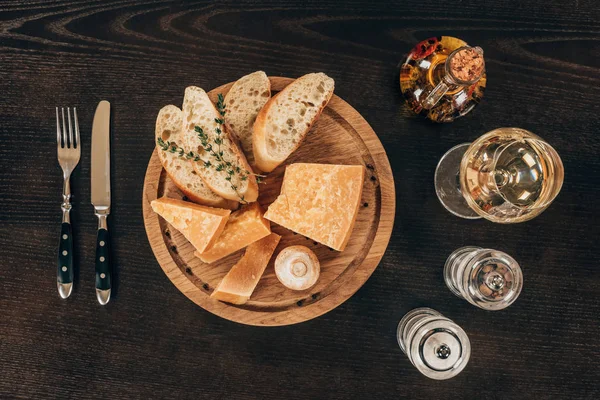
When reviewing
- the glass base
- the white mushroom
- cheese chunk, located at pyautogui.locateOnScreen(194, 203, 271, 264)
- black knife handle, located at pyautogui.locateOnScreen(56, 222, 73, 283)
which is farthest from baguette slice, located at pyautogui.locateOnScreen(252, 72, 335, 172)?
black knife handle, located at pyautogui.locateOnScreen(56, 222, 73, 283)

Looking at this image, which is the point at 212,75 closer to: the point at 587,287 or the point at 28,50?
the point at 28,50

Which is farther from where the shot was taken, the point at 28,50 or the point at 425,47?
the point at 28,50

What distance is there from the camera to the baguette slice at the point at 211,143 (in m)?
1.30

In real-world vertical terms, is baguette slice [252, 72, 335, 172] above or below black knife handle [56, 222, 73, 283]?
above

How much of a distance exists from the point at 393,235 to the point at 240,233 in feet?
1.52

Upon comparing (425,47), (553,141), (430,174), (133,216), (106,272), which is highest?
(425,47)

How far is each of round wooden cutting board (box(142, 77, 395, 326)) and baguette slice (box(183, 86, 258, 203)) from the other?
2.5 inches

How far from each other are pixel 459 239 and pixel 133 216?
0.99m

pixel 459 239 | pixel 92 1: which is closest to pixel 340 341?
pixel 459 239

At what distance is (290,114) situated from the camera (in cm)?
129

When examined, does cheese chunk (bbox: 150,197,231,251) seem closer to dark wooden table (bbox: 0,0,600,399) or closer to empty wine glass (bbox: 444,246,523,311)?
dark wooden table (bbox: 0,0,600,399)

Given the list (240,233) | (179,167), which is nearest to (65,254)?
(179,167)

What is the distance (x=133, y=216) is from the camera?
1420mm

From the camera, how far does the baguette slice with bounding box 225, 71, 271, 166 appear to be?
1.33m
